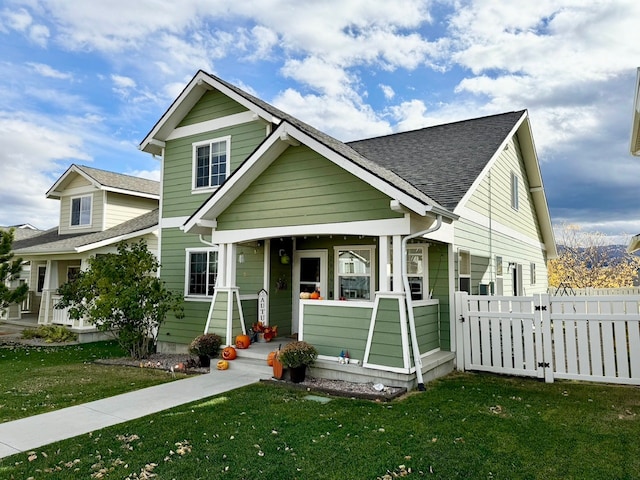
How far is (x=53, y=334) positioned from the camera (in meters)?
12.9

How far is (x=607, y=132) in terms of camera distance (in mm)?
16109

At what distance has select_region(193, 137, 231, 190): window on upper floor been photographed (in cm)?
1051

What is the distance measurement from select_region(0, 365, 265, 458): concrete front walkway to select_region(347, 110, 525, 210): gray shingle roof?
5.37 meters

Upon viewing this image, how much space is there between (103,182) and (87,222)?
6.33ft

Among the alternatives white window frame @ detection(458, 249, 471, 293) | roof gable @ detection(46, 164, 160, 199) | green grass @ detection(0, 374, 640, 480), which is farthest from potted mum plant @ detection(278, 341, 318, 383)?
roof gable @ detection(46, 164, 160, 199)

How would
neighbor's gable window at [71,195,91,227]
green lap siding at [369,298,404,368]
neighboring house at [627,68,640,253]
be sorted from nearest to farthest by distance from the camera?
green lap siding at [369,298,404,368]
neighboring house at [627,68,640,253]
neighbor's gable window at [71,195,91,227]

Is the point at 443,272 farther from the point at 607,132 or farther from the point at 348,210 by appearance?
the point at 607,132

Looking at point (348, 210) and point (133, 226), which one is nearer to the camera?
point (348, 210)

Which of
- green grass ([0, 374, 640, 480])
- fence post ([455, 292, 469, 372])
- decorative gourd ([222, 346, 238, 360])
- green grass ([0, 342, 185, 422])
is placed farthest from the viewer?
decorative gourd ([222, 346, 238, 360])

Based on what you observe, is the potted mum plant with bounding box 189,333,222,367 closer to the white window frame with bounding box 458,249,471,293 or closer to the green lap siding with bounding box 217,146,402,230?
the green lap siding with bounding box 217,146,402,230

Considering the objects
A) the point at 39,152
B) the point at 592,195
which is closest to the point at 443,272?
the point at 39,152

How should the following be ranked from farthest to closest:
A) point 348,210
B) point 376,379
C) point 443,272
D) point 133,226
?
1. point 133,226
2. point 443,272
3. point 348,210
4. point 376,379

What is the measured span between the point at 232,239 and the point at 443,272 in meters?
4.41

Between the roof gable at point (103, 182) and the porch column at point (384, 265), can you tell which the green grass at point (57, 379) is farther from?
the roof gable at point (103, 182)
